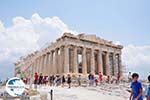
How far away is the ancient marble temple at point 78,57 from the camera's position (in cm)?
5703

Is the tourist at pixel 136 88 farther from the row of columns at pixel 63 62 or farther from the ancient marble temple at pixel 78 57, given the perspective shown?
the row of columns at pixel 63 62

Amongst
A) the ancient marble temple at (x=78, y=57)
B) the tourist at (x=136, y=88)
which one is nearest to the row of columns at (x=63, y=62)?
the ancient marble temple at (x=78, y=57)

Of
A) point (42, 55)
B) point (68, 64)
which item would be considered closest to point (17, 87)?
point (68, 64)

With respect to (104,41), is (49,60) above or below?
below

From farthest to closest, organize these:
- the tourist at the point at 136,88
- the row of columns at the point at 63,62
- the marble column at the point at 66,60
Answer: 1. the row of columns at the point at 63,62
2. the marble column at the point at 66,60
3. the tourist at the point at 136,88

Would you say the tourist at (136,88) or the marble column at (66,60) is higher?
the marble column at (66,60)

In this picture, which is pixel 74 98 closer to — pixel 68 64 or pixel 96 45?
pixel 68 64

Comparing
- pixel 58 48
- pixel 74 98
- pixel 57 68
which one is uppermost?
pixel 58 48

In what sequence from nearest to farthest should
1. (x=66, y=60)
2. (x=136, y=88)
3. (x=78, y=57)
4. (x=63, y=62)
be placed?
(x=136, y=88) → (x=66, y=60) → (x=63, y=62) → (x=78, y=57)

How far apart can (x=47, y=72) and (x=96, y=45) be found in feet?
42.1

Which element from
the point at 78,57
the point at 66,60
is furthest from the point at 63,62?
the point at 78,57

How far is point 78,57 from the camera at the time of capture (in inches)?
2499

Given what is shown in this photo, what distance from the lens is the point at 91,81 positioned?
3822cm

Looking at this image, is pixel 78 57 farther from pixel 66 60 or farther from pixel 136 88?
pixel 136 88
